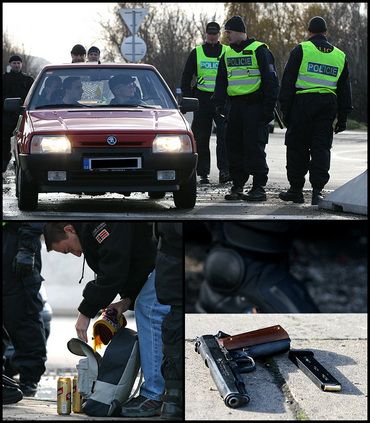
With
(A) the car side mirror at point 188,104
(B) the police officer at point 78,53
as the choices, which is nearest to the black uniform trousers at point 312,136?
(A) the car side mirror at point 188,104

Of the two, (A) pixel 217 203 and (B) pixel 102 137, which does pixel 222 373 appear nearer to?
(B) pixel 102 137

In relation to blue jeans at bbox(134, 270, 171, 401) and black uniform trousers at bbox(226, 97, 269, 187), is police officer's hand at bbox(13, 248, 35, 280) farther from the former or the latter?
black uniform trousers at bbox(226, 97, 269, 187)

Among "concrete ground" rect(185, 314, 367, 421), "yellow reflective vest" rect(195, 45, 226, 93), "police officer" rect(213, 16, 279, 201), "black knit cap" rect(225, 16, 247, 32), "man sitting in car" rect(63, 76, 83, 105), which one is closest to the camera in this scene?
"concrete ground" rect(185, 314, 367, 421)

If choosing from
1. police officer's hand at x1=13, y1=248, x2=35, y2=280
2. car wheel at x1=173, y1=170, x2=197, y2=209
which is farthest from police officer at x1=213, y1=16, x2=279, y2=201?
police officer's hand at x1=13, y1=248, x2=35, y2=280

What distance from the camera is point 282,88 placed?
328 inches

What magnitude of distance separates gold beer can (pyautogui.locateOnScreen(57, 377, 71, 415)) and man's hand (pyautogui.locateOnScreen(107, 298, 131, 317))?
43 centimetres

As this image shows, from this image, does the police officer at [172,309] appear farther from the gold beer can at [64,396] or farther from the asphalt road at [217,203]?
the asphalt road at [217,203]

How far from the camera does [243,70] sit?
830cm

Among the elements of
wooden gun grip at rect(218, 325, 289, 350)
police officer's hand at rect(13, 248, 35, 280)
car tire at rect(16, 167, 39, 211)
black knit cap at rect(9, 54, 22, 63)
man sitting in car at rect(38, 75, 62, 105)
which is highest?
black knit cap at rect(9, 54, 22, 63)

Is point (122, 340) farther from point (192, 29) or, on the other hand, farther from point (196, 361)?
point (192, 29)

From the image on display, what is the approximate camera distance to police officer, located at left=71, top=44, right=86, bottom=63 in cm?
746

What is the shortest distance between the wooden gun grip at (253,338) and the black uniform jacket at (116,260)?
1293 mm

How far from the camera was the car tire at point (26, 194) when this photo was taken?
716 centimetres

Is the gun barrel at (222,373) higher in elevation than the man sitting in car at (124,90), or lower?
lower
